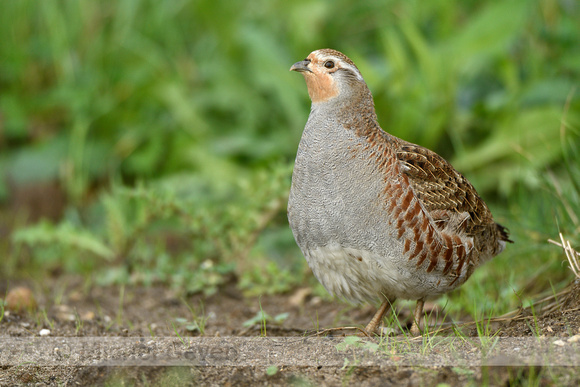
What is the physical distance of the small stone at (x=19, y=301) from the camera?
407cm

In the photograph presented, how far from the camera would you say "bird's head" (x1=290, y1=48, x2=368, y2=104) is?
3.64 meters

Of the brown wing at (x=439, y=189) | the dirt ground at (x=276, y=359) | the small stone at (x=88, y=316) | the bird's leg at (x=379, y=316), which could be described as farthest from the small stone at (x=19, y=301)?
the brown wing at (x=439, y=189)

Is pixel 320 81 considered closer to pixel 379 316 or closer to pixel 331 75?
pixel 331 75

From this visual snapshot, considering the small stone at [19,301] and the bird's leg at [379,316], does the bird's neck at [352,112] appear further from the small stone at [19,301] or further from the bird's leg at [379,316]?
the small stone at [19,301]

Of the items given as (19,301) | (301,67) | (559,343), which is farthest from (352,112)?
(19,301)

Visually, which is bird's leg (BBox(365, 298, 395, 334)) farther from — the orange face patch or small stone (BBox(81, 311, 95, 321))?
small stone (BBox(81, 311, 95, 321))

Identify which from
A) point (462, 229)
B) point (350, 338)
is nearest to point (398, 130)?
point (462, 229)

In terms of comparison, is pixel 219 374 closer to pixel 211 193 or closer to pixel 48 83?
pixel 211 193

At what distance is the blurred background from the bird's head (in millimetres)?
1402

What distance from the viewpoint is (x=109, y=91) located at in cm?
732

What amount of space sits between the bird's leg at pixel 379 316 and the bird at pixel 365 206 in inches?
0.4

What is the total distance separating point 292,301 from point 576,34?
3501 mm

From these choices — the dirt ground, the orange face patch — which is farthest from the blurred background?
the orange face patch

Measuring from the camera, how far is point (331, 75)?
364 cm
